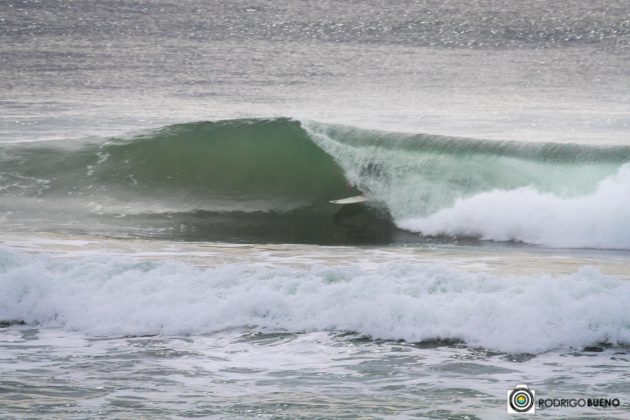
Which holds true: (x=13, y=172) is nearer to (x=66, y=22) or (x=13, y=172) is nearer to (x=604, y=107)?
(x=604, y=107)

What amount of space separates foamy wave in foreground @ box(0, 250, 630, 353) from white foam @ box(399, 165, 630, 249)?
3730 millimetres

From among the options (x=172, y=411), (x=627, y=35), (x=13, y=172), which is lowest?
(x=172, y=411)

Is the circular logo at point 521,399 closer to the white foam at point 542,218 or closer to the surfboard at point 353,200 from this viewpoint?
the white foam at point 542,218

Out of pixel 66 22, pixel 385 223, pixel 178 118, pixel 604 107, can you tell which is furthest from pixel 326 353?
pixel 66 22

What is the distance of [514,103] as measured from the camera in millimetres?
26703

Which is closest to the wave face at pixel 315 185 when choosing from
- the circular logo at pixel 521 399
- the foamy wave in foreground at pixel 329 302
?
the foamy wave in foreground at pixel 329 302

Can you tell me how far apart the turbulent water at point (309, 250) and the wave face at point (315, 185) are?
41 millimetres

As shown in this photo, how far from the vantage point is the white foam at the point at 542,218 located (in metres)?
11.8

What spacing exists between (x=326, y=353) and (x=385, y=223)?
5.97 metres

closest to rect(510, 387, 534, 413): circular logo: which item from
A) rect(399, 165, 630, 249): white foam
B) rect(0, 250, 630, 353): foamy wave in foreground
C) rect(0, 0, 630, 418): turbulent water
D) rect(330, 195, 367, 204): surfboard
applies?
rect(0, 0, 630, 418): turbulent water

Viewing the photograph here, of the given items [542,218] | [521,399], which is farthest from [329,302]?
[542,218]

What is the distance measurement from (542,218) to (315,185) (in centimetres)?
352

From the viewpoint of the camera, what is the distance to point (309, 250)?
11047mm

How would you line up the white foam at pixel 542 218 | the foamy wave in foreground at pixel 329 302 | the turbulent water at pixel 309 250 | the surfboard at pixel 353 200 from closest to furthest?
the turbulent water at pixel 309 250 < the foamy wave in foreground at pixel 329 302 < the white foam at pixel 542 218 < the surfboard at pixel 353 200
